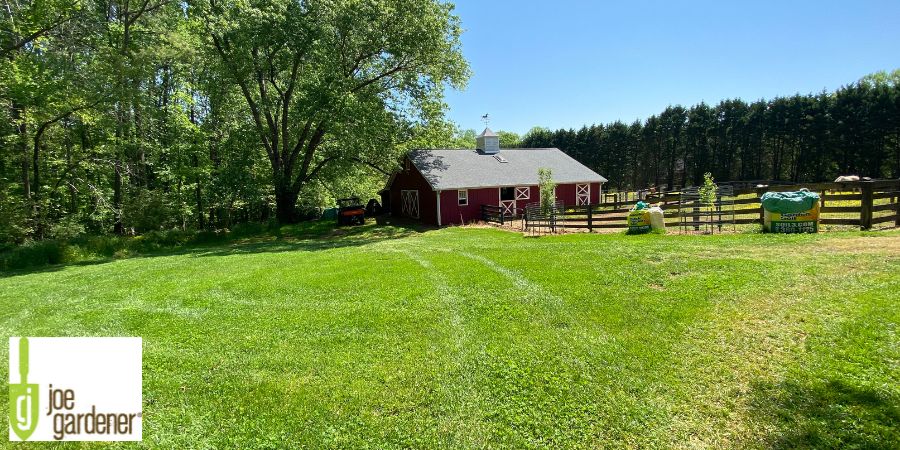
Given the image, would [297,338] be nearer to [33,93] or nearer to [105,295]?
[105,295]

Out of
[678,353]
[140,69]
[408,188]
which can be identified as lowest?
[678,353]

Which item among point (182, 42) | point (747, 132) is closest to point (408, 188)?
point (182, 42)

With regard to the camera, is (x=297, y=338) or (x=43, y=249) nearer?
(x=297, y=338)

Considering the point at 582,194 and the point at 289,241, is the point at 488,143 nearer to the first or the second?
the point at 582,194

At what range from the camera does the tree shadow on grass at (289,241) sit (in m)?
15.4

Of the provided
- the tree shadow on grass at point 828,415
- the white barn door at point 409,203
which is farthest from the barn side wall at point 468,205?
the tree shadow on grass at point 828,415

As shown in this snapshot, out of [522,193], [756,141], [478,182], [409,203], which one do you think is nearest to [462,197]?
[478,182]

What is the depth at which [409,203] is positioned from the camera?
28.1 m

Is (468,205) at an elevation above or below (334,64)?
below

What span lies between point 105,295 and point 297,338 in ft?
18.9

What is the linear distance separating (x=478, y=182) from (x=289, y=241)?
36.7ft

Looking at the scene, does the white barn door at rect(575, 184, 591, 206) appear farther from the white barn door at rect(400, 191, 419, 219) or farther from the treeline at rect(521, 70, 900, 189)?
the treeline at rect(521, 70, 900, 189)

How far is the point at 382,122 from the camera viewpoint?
856 inches

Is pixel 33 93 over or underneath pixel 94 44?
underneath
